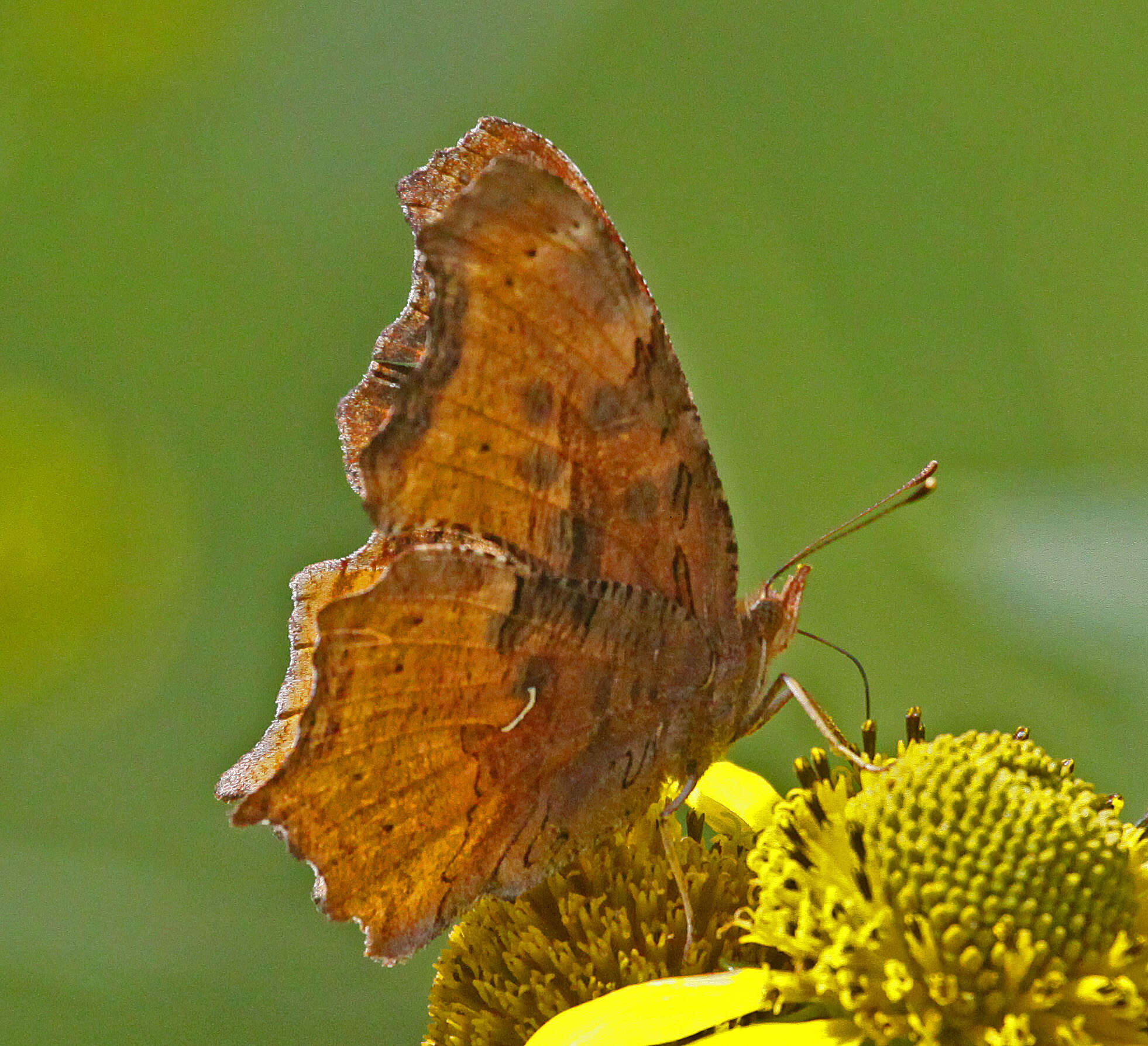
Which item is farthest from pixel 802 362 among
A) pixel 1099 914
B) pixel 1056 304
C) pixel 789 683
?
pixel 1099 914

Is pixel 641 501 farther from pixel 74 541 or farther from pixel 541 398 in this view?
pixel 74 541

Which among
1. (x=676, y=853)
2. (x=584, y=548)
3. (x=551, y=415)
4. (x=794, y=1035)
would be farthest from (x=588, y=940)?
(x=551, y=415)

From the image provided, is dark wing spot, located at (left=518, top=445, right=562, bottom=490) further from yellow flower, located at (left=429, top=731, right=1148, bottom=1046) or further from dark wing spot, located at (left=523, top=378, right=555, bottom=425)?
yellow flower, located at (left=429, top=731, right=1148, bottom=1046)

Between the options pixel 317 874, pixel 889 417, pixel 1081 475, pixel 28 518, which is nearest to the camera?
pixel 317 874

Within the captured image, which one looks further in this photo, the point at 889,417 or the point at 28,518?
the point at 28,518

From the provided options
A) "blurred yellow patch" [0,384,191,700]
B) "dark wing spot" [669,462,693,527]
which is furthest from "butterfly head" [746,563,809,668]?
"blurred yellow patch" [0,384,191,700]

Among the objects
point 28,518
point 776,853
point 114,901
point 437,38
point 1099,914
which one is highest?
point 437,38

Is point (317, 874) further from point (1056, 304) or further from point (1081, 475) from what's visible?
point (1056, 304)
